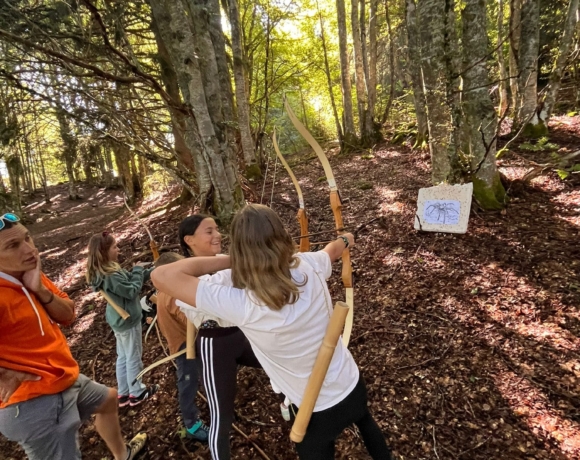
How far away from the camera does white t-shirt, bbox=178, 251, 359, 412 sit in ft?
4.28

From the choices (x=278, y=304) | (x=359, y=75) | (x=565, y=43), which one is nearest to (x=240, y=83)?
(x=359, y=75)

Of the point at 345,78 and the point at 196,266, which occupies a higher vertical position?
the point at 345,78

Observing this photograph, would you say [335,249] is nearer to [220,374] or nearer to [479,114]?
[220,374]

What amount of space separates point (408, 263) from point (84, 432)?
3613 mm

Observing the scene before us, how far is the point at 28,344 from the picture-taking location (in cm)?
164

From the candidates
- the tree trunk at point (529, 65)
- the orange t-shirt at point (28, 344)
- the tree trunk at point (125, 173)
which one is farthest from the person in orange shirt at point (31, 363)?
the tree trunk at point (125, 173)

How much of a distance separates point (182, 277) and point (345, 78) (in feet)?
33.8

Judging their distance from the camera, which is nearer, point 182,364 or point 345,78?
point 182,364

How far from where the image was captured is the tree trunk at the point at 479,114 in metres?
4.10

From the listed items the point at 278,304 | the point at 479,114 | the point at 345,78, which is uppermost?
the point at 345,78

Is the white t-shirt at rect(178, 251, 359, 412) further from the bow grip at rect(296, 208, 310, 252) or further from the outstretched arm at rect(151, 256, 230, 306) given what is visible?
the bow grip at rect(296, 208, 310, 252)

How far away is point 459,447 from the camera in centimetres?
210

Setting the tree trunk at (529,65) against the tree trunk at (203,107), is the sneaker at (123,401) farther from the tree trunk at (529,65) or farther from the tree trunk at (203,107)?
the tree trunk at (529,65)

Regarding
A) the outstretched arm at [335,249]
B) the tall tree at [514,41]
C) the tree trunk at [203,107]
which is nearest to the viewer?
the outstretched arm at [335,249]
